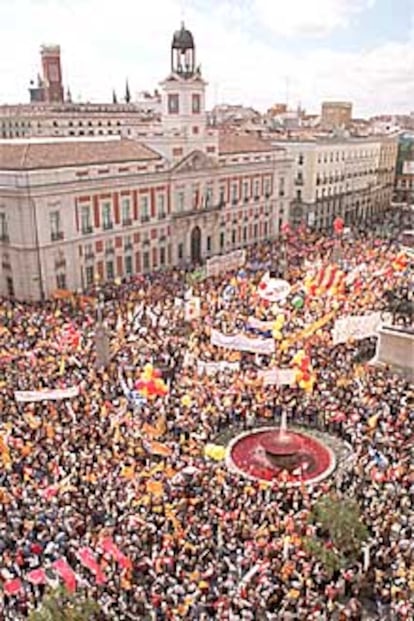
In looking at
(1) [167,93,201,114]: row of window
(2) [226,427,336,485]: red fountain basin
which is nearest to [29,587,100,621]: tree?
(2) [226,427,336,485]: red fountain basin

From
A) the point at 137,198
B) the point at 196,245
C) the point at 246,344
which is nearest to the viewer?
the point at 246,344

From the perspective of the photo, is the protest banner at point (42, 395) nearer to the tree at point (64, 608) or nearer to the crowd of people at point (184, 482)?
the crowd of people at point (184, 482)

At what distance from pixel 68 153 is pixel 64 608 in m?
35.2

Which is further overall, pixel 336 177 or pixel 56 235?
pixel 336 177

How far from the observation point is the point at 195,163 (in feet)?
172

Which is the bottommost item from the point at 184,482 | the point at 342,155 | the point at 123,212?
the point at 184,482

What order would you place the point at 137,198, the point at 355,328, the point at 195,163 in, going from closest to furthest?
the point at 355,328, the point at 137,198, the point at 195,163

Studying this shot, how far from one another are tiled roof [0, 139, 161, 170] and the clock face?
187 feet

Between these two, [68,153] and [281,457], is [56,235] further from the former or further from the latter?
[281,457]

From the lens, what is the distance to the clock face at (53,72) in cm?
10003

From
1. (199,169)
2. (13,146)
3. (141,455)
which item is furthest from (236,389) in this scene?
(199,169)

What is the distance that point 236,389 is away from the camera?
2581cm

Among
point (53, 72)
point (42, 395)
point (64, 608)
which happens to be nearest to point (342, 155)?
point (53, 72)

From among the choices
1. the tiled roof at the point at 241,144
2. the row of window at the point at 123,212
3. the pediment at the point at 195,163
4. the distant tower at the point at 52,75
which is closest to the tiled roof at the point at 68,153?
the pediment at the point at 195,163
